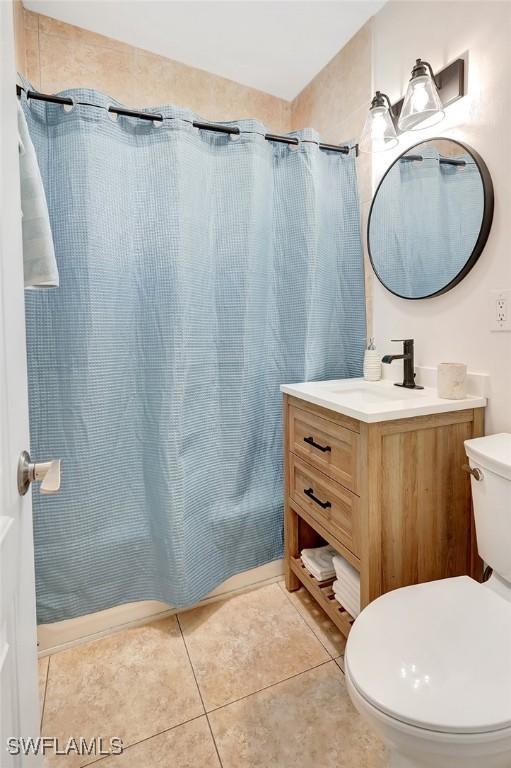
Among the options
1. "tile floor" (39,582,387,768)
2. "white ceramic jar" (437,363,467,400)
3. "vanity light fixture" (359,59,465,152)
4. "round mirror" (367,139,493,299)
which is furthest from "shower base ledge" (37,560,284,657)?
"vanity light fixture" (359,59,465,152)

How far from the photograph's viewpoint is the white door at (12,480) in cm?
57

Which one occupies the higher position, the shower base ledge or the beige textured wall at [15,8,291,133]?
the beige textured wall at [15,8,291,133]

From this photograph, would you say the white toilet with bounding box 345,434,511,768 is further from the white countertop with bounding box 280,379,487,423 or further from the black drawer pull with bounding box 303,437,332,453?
the black drawer pull with bounding box 303,437,332,453

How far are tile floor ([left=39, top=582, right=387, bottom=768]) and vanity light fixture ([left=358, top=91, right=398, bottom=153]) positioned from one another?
193 centimetres

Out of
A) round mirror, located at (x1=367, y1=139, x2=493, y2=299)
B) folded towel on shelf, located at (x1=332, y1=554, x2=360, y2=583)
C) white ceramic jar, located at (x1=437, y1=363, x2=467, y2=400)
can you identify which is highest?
round mirror, located at (x1=367, y1=139, x2=493, y2=299)

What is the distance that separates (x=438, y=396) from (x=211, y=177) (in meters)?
1.20

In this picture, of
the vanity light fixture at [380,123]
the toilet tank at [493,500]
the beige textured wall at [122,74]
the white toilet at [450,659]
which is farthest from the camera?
the beige textured wall at [122,74]

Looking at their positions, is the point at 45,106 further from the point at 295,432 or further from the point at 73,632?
the point at 73,632

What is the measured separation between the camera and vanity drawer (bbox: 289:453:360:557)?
3.99 feet

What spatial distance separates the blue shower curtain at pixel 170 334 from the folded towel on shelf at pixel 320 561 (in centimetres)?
22

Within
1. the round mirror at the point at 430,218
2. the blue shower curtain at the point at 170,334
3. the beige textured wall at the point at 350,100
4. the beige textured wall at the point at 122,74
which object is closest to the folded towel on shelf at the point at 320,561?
the blue shower curtain at the point at 170,334

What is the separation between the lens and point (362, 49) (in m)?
1.70

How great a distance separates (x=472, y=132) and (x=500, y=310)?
60cm

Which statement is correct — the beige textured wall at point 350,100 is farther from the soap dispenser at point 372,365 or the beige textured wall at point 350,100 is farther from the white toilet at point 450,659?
the white toilet at point 450,659
